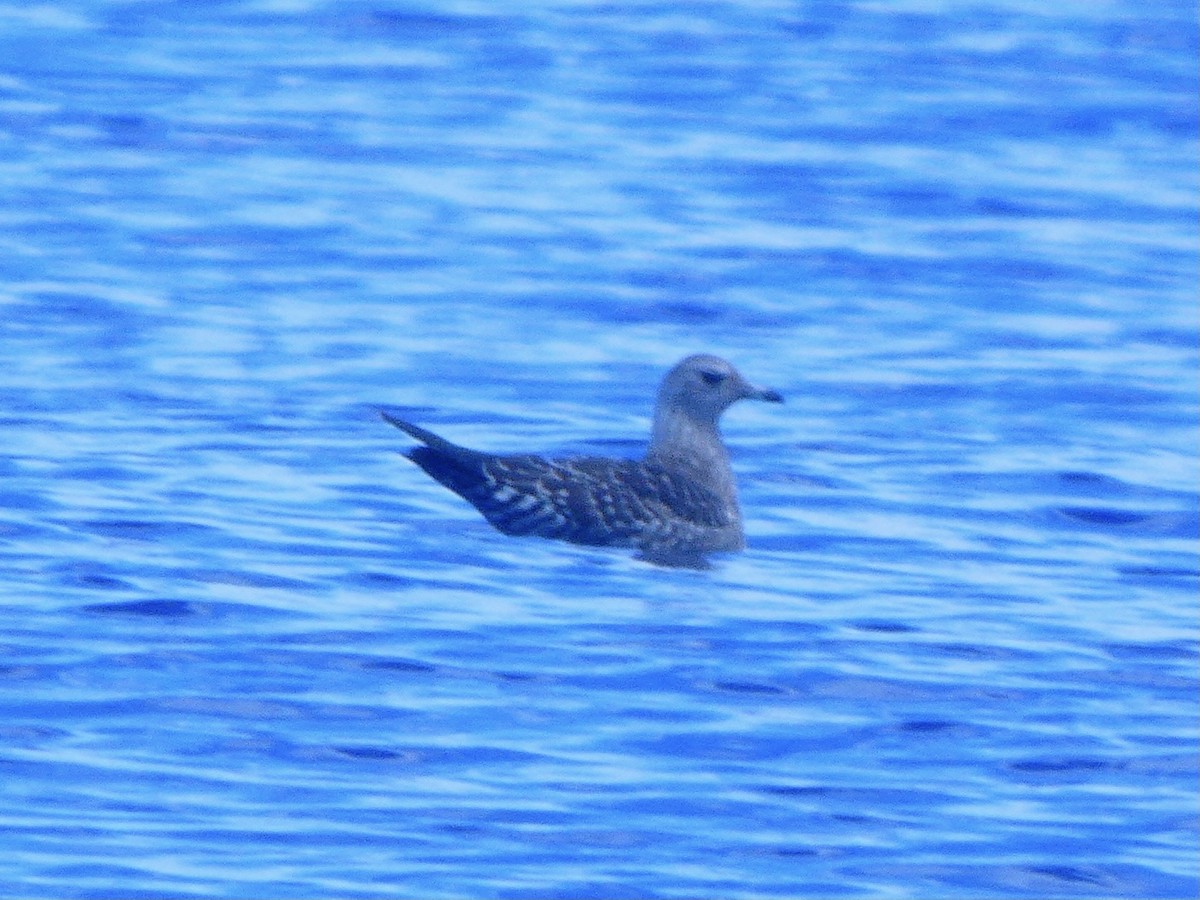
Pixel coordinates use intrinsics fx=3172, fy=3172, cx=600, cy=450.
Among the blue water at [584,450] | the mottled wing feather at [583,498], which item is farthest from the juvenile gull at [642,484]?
the blue water at [584,450]

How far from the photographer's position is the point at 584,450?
1478 cm

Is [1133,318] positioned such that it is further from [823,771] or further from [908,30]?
[908,30]

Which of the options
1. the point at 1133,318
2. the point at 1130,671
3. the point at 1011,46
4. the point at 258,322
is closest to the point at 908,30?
the point at 1011,46

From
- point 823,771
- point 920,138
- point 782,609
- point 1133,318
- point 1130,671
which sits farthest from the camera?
point 920,138

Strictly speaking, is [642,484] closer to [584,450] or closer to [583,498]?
[583,498]

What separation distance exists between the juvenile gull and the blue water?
199mm

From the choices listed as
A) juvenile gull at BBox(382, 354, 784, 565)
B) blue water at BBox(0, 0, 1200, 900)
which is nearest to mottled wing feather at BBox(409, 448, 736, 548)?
juvenile gull at BBox(382, 354, 784, 565)

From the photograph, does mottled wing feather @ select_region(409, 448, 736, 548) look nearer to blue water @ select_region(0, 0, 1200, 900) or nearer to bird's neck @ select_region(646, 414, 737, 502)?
blue water @ select_region(0, 0, 1200, 900)

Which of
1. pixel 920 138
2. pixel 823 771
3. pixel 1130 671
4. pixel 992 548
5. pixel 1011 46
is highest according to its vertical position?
pixel 1011 46

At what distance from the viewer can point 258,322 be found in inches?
669

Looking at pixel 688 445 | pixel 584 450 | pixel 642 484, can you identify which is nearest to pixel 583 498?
pixel 642 484

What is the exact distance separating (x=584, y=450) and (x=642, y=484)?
5.92 ft

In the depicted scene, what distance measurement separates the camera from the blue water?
899 centimetres

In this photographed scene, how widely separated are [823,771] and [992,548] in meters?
3.45
